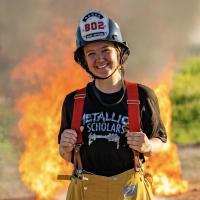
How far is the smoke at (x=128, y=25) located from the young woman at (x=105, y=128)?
7.06 m

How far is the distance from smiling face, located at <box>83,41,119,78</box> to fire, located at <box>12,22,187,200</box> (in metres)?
5.74

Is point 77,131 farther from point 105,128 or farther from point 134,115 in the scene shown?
point 134,115

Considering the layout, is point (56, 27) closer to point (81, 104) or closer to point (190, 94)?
point (81, 104)

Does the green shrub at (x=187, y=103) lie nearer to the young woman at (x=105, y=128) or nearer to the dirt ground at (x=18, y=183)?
the dirt ground at (x=18, y=183)

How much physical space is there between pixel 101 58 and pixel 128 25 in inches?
303

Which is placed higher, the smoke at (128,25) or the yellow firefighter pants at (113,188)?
the smoke at (128,25)

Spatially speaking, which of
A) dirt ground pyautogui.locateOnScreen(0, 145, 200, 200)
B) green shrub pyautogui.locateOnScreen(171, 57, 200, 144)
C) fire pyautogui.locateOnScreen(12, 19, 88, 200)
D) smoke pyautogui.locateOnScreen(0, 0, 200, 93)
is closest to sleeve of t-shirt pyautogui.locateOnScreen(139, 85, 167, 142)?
dirt ground pyautogui.locateOnScreen(0, 145, 200, 200)

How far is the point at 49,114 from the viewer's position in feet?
31.5

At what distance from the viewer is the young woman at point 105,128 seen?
329cm

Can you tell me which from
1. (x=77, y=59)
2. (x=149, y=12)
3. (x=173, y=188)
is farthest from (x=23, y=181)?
(x=77, y=59)

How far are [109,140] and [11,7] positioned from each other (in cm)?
814

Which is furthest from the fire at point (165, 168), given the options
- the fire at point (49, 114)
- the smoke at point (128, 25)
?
the smoke at point (128, 25)

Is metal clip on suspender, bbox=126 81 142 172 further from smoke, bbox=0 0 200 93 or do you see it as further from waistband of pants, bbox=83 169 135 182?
smoke, bbox=0 0 200 93

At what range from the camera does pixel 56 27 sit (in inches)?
411
